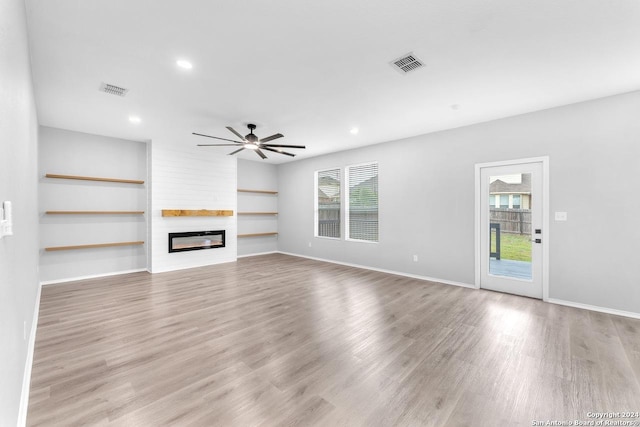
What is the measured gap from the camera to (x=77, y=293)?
4355 millimetres

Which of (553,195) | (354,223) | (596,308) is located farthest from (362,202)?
(596,308)

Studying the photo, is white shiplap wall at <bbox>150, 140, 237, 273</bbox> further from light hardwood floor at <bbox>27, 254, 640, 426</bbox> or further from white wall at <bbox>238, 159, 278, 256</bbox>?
light hardwood floor at <bbox>27, 254, 640, 426</bbox>

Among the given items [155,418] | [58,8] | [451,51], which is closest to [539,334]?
[451,51]

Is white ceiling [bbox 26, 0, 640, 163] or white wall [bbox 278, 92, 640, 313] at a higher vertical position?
white ceiling [bbox 26, 0, 640, 163]

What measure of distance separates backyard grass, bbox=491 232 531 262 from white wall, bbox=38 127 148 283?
22.7 ft

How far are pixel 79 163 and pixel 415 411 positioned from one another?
21.8 feet

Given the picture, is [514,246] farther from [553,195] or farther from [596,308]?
[596,308]

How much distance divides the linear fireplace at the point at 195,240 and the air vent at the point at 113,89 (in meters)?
3.28

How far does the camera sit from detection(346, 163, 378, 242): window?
6.21m

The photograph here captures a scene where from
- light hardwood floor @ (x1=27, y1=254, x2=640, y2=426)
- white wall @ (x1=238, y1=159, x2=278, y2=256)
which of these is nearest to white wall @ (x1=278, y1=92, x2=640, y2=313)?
light hardwood floor @ (x1=27, y1=254, x2=640, y2=426)

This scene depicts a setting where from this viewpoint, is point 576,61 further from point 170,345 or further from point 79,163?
point 79,163

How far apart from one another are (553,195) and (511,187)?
53cm

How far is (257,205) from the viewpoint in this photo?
8.20 metres

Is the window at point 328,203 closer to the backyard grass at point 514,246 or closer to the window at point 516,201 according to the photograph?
the backyard grass at point 514,246
